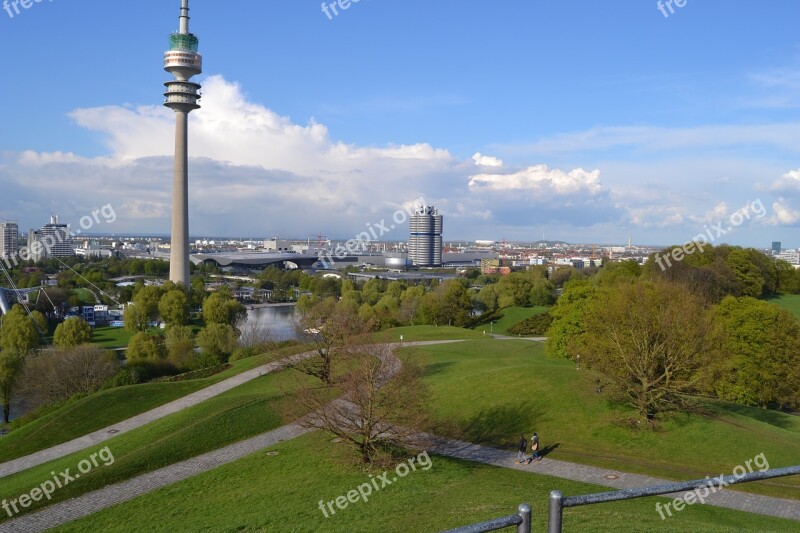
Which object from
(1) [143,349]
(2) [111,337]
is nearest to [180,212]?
(2) [111,337]

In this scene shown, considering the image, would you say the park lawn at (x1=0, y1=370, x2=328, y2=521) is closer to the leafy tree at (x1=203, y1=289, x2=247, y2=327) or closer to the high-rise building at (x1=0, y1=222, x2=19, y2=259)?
the leafy tree at (x1=203, y1=289, x2=247, y2=327)

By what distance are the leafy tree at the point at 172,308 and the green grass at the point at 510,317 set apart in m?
33.7

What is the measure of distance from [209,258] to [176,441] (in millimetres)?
163730

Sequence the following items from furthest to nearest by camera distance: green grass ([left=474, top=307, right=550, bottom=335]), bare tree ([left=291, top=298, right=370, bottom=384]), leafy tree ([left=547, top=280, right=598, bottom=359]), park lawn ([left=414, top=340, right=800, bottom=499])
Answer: green grass ([left=474, top=307, right=550, bottom=335])
leafy tree ([left=547, top=280, right=598, bottom=359])
bare tree ([left=291, top=298, right=370, bottom=384])
park lawn ([left=414, top=340, right=800, bottom=499])

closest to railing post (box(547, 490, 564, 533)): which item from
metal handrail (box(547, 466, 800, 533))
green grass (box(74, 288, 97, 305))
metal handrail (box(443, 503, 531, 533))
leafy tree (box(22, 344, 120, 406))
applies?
metal handrail (box(547, 466, 800, 533))

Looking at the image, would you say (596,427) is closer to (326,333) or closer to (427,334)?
(326,333)

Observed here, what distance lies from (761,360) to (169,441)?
31.7m

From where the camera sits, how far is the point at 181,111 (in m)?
94.3

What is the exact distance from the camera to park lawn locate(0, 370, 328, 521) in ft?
67.2

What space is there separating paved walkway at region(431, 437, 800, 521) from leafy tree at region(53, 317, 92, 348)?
42652 millimetres

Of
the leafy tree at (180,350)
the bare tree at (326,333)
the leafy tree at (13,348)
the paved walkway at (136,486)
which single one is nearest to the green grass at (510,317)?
the leafy tree at (180,350)

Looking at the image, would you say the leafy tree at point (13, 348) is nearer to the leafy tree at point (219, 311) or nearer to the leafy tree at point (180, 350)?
the leafy tree at point (180, 350)

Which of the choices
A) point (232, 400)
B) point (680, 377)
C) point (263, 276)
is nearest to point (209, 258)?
point (263, 276)

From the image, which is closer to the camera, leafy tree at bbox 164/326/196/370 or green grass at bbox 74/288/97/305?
leafy tree at bbox 164/326/196/370
